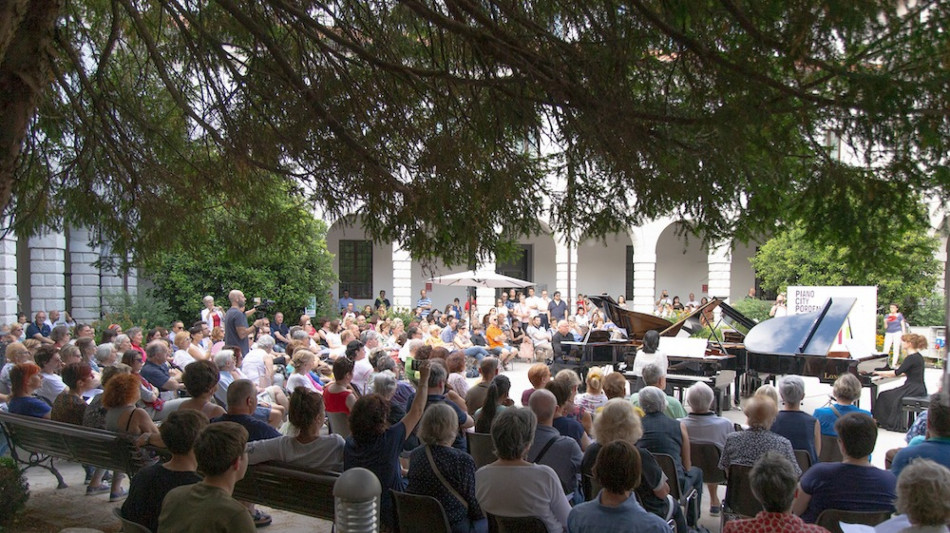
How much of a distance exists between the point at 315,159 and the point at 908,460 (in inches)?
170

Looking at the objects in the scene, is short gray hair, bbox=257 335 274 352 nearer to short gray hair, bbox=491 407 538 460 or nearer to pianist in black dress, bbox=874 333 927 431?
short gray hair, bbox=491 407 538 460

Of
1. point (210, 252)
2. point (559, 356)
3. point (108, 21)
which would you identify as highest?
point (108, 21)

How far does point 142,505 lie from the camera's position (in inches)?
149

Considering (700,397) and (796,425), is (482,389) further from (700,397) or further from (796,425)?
(796,425)

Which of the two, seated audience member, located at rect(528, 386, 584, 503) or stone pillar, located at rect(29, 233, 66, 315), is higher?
stone pillar, located at rect(29, 233, 66, 315)

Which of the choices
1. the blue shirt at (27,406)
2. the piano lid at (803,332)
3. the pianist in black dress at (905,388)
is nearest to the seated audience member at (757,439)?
the blue shirt at (27,406)

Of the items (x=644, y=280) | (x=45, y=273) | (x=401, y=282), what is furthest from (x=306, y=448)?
(x=644, y=280)

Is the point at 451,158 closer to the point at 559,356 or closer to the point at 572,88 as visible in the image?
the point at 572,88

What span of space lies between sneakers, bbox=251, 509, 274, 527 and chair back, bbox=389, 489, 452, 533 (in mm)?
2402

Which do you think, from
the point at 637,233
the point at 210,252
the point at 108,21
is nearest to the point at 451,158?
the point at 108,21

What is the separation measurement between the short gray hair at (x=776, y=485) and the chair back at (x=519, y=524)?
3.42 feet

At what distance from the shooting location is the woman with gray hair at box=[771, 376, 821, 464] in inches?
238

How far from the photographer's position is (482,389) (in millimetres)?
7297

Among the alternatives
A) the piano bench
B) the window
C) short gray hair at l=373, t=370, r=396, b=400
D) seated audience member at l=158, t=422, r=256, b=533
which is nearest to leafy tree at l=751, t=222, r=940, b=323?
the piano bench
